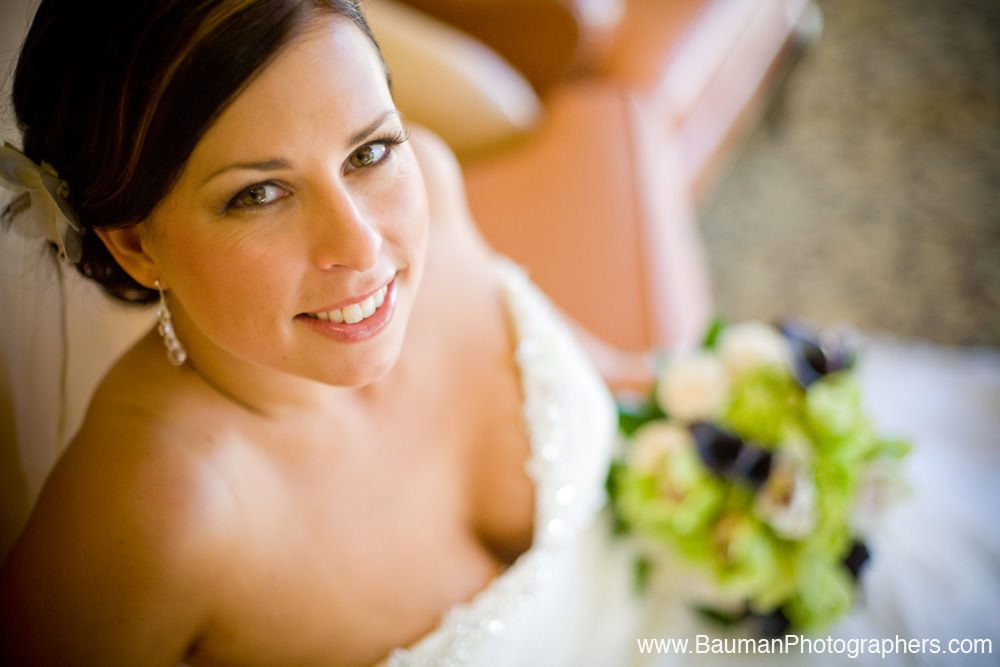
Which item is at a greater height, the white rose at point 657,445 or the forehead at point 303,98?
the forehead at point 303,98

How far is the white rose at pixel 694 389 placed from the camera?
1.03 m

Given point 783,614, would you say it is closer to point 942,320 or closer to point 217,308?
point 217,308

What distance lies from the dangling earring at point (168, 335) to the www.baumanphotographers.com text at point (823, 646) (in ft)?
2.79

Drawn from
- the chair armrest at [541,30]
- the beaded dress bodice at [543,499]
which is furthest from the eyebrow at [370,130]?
the chair armrest at [541,30]

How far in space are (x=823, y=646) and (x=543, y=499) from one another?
0.51m

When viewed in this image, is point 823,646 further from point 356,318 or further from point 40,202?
point 40,202

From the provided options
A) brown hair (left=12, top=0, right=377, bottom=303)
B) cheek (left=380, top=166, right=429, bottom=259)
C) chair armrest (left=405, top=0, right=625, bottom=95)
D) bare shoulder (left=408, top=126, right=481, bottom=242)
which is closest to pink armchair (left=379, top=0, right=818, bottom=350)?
chair armrest (left=405, top=0, right=625, bottom=95)

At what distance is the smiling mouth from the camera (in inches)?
22.2

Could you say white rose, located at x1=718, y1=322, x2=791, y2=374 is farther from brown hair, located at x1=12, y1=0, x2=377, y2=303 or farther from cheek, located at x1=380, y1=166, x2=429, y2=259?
brown hair, located at x1=12, y1=0, x2=377, y2=303

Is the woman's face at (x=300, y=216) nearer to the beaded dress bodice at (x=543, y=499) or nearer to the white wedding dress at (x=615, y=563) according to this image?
the white wedding dress at (x=615, y=563)

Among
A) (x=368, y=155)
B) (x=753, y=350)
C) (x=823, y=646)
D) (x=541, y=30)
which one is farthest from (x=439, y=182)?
(x=541, y=30)

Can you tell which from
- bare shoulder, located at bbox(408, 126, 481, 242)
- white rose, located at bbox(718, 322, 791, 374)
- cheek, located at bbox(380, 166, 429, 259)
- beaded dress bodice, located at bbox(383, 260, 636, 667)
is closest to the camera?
cheek, located at bbox(380, 166, 429, 259)

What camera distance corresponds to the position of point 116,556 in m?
0.56

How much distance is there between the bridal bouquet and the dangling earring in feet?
2.21
